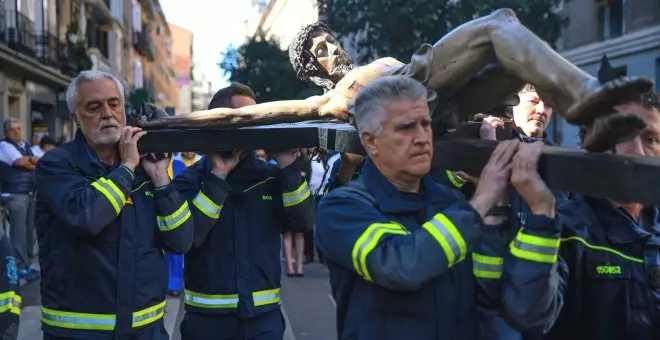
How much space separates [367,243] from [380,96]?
0.41 metres

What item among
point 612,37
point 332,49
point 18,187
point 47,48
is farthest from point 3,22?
point 332,49

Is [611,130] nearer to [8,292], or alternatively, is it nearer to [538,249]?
[538,249]

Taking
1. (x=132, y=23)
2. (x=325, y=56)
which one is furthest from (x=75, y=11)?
(x=325, y=56)

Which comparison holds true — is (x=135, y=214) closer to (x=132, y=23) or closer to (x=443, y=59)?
(x=443, y=59)

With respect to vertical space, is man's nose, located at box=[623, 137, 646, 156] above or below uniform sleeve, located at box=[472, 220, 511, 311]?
above

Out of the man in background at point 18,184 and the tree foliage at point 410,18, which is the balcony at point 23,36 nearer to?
the tree foliage at point 410,18

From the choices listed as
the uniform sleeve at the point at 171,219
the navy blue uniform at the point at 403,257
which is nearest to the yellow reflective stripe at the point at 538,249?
the navy blue uniform at the point at 403,257

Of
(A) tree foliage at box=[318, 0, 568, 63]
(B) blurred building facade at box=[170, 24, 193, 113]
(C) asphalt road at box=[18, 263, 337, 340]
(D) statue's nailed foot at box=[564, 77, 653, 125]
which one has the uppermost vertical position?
(B) blurred building facade at box=[170, 24, 193, 113]

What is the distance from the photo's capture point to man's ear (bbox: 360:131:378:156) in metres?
2.20

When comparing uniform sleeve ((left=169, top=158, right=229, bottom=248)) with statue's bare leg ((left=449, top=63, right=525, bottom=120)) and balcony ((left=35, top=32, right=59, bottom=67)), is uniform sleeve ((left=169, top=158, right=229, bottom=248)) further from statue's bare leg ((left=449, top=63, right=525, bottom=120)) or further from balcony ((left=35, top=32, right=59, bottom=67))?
balcony ((left=35, top=32, right=59, bottom=67))

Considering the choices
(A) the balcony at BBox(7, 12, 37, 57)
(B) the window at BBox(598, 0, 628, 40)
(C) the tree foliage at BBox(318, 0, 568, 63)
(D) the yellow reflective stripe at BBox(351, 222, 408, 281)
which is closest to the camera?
(D) the yellow reflective stripe at BBox(351, 222, 408, 281)

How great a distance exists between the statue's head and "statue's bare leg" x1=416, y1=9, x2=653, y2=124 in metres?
A: 1.39

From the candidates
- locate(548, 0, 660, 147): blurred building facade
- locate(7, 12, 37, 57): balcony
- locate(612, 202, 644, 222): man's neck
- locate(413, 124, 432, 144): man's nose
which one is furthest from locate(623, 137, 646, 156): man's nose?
locate(7, 12, 37, 57): balcony

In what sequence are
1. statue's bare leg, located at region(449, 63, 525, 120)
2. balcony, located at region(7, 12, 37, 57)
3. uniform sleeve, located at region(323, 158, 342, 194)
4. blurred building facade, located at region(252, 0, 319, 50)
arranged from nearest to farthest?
statue's bare leg, located at region(449, 63, 525, 120)
uniform sleeve, located at region(323, 158, 342, 194)
balcony, located at region(7, 12, 37, 57)
blurred building facade, located at region(252, 0, 319, 50)
